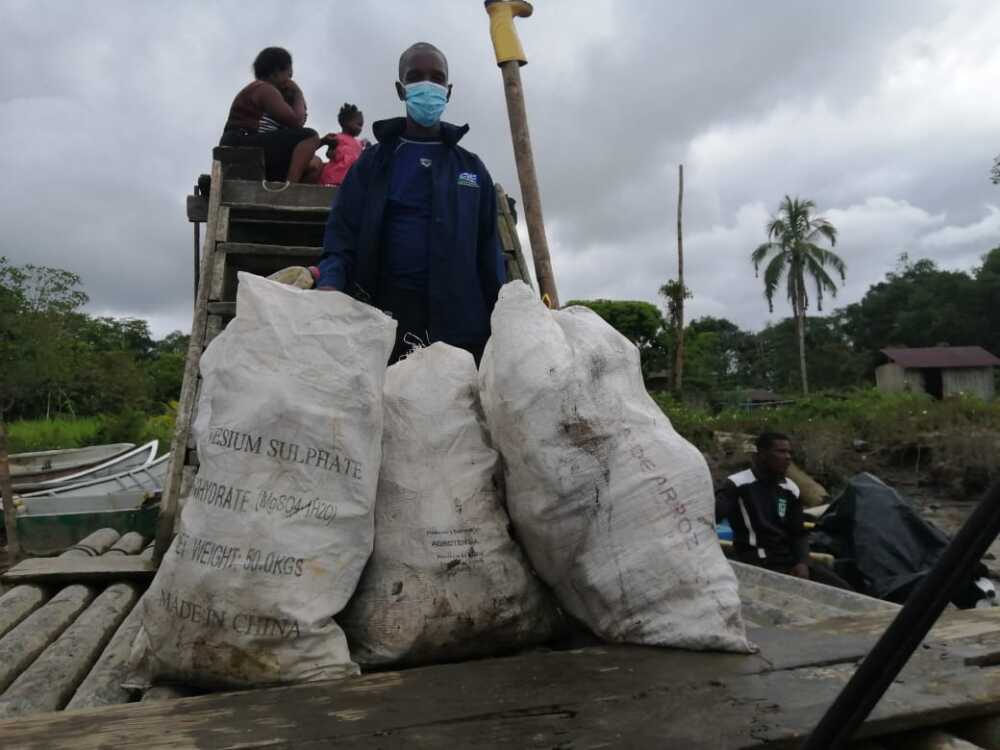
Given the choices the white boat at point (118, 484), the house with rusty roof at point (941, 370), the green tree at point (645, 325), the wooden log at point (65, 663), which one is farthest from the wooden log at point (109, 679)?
the house with rusty roof at point (941, 370)

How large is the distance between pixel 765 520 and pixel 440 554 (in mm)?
2634

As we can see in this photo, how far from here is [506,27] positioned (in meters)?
2.65

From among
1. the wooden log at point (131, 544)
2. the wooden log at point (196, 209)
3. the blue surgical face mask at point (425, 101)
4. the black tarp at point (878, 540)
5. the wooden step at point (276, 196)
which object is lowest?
the black tarp at point (878, 540)

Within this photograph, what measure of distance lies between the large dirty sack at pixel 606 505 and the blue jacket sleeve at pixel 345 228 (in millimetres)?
900

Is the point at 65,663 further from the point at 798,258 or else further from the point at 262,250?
the point at 798,258

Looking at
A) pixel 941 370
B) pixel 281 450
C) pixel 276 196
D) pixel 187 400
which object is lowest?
pixel 281 450

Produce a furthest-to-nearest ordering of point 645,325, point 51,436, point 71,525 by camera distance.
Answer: point 645,325
point 51,436
point 71,525

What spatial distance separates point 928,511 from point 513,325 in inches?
393

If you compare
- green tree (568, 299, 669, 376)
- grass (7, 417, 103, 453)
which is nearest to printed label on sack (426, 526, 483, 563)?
grass (7, 417, 103, 453)

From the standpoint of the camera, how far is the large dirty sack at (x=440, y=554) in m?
1.49

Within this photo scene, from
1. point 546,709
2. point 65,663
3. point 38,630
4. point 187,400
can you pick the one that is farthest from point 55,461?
point 546,709

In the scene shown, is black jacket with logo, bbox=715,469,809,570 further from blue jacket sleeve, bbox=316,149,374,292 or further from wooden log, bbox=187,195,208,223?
wooden log, bbox=187,195,208,223

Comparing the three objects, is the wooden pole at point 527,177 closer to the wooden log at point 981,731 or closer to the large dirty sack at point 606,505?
the large dirty sack at point 606,505

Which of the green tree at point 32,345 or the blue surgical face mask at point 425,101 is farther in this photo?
the green tree at point 32,345
